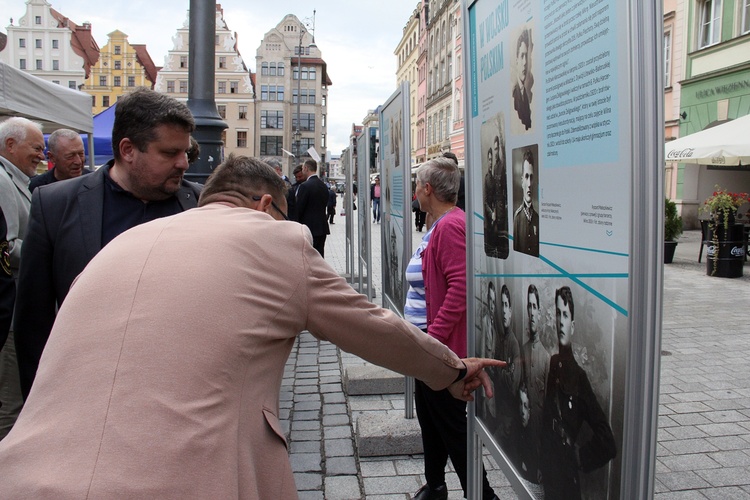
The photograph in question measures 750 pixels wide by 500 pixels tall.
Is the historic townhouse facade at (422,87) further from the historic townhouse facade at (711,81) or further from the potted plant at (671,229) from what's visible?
the potted plant at (671,229)

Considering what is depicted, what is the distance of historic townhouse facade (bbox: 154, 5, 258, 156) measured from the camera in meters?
80.1

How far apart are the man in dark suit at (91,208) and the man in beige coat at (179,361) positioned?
3.39 feet

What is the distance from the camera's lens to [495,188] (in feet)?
7.06

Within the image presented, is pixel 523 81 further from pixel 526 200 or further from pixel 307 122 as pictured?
pixel 307 122

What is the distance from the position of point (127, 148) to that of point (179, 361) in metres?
1.51

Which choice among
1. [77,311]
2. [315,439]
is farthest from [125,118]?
[315,439]

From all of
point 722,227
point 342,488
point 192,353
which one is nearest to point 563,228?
point 192,353

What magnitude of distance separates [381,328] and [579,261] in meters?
0.58

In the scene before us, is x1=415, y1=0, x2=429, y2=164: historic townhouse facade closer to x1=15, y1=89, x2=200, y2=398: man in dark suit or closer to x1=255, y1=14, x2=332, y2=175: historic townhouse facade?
x1=255, y1=14, x2=332, y2=175: historic townhouse facade

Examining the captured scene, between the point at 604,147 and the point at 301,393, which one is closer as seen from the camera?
the point at 604,147

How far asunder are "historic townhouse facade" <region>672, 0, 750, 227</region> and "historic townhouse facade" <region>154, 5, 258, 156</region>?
66754mm

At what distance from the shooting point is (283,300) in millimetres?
1647

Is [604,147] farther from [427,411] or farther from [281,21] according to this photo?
[281,21]

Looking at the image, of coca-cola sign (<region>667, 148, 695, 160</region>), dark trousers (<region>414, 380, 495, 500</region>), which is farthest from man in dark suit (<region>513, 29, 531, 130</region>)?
coca-cola sign (<region>667, 148, 695, 160</region>)
